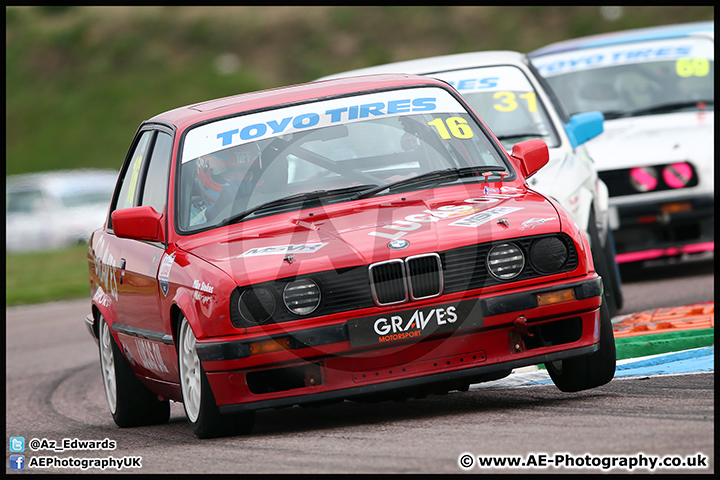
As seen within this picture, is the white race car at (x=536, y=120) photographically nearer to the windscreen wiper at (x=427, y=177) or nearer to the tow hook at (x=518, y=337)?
the windscreen wiper at (x=427, y=177)

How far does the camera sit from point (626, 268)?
13.6m

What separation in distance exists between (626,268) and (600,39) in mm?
2392

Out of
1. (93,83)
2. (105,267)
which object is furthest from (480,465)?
(93,83)

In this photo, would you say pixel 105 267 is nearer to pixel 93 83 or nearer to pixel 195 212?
pixel 195 212

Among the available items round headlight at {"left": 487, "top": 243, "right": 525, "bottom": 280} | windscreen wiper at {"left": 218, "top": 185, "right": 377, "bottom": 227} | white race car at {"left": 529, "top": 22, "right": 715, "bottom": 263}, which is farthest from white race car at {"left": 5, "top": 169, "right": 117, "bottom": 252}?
round headlight at {"left": 487, "top": 243, "right": 525, "bottom": 280}

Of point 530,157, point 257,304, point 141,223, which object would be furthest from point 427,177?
point 141,223

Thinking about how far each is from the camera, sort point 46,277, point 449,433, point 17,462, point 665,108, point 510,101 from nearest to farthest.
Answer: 1. point 449,433
2. point 17,462
3. point 510,101
4. point 665,108
5. point 46,277

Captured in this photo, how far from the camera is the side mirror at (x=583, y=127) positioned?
915cm

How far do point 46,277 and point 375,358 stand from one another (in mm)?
15062

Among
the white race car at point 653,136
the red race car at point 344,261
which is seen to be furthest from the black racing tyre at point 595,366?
the white race car at point 653,136

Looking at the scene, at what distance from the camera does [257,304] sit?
550 centimetres

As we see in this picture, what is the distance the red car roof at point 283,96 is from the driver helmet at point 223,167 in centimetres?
32

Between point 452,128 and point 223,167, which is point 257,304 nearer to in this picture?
point 223,167

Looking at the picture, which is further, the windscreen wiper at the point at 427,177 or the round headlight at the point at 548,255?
the windscreen wiper at the point at 427,177
